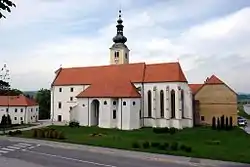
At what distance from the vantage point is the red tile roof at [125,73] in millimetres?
52406

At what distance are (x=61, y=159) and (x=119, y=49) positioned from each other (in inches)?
1609

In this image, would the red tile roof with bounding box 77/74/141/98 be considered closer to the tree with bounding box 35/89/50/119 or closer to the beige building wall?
the beige building wall

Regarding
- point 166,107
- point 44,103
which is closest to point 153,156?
point 166,107

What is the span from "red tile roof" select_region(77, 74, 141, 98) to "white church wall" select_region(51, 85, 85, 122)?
5444mm

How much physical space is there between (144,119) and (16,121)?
3142cm

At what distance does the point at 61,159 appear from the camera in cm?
2398

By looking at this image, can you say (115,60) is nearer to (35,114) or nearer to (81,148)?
(35,114)

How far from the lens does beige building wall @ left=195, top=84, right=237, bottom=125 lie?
55844 mm

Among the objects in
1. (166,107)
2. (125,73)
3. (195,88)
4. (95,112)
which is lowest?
(95,112)

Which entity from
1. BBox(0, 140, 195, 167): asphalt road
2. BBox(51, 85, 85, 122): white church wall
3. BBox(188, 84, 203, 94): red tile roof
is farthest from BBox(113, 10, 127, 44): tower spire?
BBox(0, 140, 195, 167): asphalt road

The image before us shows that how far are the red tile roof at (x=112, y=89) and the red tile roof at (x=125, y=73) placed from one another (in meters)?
1.15

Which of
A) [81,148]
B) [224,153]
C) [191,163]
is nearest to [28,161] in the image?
[81,148]

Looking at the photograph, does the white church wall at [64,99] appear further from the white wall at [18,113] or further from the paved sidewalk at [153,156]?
the paved sidewalk at [153,156]

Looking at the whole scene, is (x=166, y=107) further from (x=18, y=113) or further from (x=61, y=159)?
(x=18, y=113)
